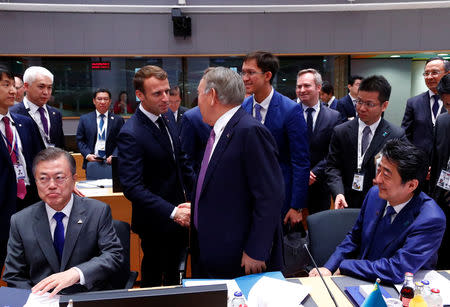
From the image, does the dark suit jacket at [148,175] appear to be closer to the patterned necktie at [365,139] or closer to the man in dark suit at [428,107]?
the patterned necktie at [365,139]

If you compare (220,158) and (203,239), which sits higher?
(220,158)

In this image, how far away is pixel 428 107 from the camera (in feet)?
11.1

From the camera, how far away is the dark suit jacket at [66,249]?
173cm

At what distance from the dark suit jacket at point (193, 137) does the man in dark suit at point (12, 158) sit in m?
1.22

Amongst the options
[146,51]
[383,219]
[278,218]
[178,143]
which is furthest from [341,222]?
[146,51]

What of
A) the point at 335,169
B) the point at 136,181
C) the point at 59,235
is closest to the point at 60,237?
the point at 59,235

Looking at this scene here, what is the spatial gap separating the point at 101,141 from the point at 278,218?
383cm

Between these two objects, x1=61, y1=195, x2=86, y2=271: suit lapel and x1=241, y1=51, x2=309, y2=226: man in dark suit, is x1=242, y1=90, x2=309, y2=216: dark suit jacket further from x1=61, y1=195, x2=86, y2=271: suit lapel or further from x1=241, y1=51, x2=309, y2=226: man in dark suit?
x1=61, y1=195, x2=86, y2=271: suit lapel

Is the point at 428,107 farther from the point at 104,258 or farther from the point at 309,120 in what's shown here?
the point at 104,258

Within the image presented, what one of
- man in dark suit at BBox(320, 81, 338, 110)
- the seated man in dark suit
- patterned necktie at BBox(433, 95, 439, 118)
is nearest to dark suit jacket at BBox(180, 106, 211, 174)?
the seated man in dark suit

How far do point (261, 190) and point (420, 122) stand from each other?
2472 millimetres

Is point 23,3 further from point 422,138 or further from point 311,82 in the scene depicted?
point 422,138

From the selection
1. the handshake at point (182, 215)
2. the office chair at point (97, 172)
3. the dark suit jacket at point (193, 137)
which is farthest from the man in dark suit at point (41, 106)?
the handshake at point (182, 215)

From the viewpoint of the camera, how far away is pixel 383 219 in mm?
1868
